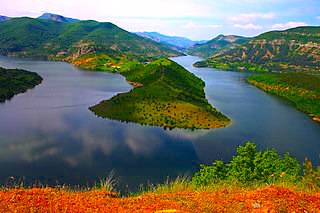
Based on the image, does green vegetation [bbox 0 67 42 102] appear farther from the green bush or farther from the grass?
the grass

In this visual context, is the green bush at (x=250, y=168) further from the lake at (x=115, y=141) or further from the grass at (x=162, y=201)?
the grass at (x=162, y=201)

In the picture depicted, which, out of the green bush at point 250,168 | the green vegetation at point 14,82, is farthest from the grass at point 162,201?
the green vegetation at point 14,82

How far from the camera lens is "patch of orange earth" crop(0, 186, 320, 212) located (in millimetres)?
13580

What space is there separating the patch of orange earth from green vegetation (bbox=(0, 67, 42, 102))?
11423 cm

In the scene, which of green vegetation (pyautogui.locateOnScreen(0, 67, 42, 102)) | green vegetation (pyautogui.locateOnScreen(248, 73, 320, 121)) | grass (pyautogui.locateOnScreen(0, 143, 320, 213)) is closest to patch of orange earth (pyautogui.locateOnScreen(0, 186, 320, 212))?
grass (pyautogui.locateOnScreen(0, 143, 320, 213))

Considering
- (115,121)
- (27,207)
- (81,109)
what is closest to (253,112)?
(115,121)

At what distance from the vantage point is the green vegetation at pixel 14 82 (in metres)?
126

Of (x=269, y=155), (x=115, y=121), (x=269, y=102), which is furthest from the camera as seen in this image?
(x=269, y=102)

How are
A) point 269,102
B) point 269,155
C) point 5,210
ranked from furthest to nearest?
point 269,102
point 269,155
point 5,210

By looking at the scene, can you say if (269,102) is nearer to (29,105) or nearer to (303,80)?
(303,80)

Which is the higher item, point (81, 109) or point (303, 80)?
point (303, 80)

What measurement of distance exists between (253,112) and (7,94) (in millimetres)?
93657

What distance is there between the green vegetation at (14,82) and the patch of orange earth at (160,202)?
114228mm

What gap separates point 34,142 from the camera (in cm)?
7044
